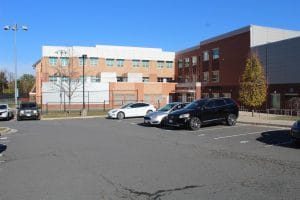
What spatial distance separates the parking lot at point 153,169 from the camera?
7.70 m

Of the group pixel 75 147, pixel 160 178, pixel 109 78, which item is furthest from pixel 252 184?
pixel 109 78

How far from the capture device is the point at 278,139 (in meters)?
16.6

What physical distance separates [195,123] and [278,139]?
5.74 meters

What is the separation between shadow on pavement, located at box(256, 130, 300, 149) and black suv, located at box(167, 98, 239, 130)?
12.7ft

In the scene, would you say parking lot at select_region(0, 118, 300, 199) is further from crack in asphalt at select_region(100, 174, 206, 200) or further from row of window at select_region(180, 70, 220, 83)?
row of window at select_region(180, 70, 220, 83)

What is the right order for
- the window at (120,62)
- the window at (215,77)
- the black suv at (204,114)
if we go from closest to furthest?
the black suv at (204,114)
the window at (215,77)
the window at (120,62)

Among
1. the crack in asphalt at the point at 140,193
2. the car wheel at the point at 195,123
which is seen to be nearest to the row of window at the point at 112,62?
the car wheel at the point at 195,123

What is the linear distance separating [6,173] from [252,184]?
5.95 meters

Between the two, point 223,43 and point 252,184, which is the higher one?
point 223,43

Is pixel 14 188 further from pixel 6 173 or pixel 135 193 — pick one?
pixel 135 193

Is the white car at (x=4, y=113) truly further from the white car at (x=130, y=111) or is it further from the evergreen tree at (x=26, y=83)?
the evergreen tree at (x=26, y=83)

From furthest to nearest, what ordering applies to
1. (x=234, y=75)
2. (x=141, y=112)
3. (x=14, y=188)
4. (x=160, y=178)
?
(x=234, y=75)
(x=141, y=112)
(x=160, y=178)
(x=14, y=188)

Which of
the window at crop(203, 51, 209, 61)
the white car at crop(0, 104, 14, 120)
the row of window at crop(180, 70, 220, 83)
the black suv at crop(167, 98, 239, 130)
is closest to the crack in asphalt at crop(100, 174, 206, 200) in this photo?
the black suv at crop(167, 98, 239, 130)

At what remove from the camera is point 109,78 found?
76.2 meters
